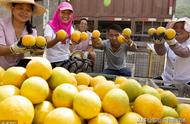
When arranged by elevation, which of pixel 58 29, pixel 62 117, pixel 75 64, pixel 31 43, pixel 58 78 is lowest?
pixel 75 64

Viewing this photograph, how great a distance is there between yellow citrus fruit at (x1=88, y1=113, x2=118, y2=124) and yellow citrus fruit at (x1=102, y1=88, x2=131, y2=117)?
3 cm

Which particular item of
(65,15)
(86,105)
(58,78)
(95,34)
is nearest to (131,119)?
(86,105)

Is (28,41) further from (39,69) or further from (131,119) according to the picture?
(131,119)

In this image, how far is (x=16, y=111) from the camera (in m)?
1.04

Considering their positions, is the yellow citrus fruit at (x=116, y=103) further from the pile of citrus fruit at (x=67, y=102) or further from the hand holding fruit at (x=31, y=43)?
the hand holding fruit at (x=31, y=43)

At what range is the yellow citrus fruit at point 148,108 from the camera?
121cm

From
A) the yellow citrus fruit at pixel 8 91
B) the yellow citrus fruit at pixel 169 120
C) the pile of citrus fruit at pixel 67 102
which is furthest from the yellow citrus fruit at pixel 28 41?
the yellow citrus fruit at pixel 169 120

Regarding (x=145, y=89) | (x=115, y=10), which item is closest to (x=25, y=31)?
(x=145, y=89)

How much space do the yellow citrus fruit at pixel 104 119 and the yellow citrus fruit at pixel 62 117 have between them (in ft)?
0.21

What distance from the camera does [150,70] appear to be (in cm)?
464

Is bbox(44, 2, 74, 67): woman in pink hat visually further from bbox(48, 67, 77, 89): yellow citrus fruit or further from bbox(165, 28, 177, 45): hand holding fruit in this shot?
bbox(48, 67, 77, 89): yellow citrus fruit

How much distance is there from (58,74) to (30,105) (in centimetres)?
27

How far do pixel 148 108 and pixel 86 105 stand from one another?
30 cm

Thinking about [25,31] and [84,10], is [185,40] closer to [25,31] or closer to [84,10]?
[25,31]
